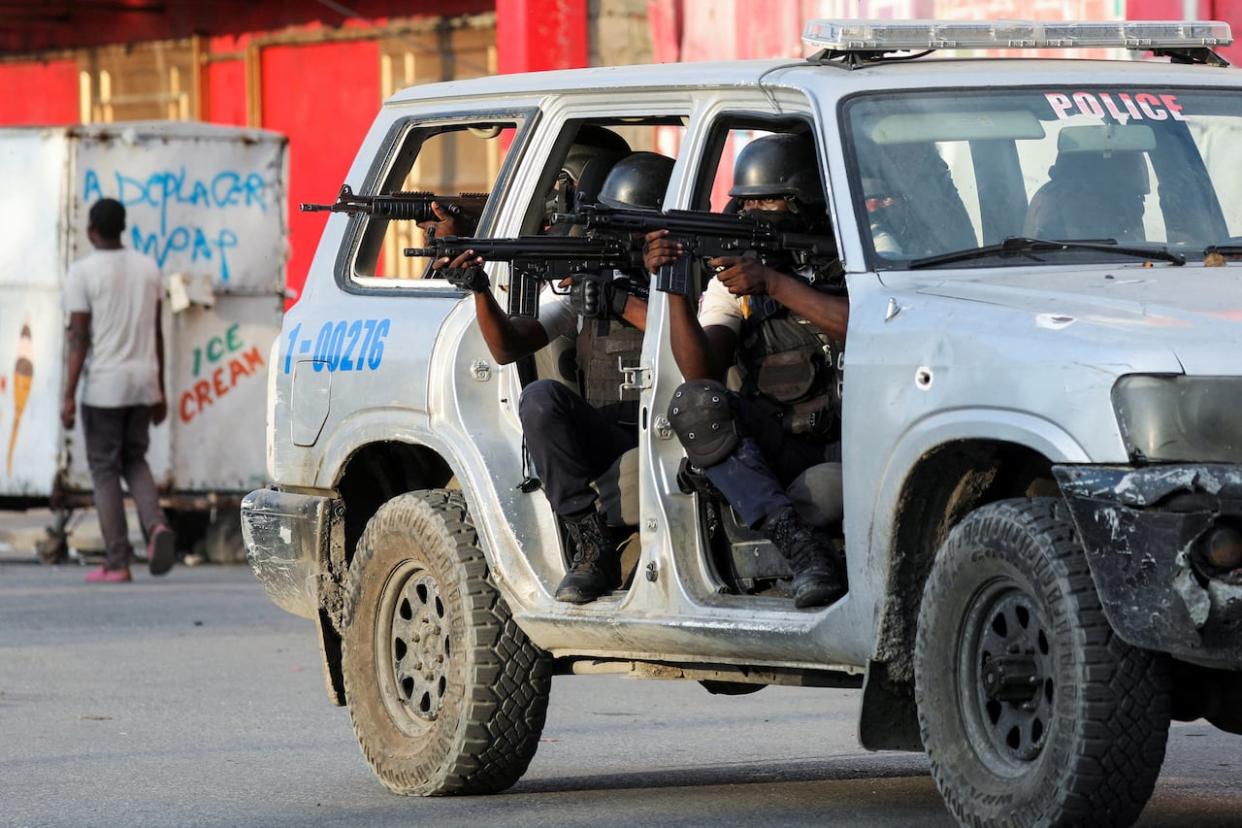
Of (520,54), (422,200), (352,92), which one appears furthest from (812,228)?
(352,92)

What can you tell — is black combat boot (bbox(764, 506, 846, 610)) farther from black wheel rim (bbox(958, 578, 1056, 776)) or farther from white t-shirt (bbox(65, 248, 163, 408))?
white t-shirt (bbox(65, 248, 163, 408))

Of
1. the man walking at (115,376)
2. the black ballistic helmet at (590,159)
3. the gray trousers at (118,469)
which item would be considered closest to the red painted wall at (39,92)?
the man walking at (115,376)

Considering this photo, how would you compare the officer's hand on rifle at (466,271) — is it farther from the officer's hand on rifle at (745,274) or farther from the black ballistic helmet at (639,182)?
the officer's hand on rifle at (745,274)

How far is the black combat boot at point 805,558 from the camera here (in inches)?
234

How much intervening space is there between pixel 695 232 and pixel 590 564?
39.3 inches

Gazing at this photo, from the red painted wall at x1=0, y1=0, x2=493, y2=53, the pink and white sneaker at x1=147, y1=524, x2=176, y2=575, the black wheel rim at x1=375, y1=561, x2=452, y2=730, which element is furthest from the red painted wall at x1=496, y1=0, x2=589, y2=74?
the black wheel rim at x1=375, y1=561, x2=452, y2=730

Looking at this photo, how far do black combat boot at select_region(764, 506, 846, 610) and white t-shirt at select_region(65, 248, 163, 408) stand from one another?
28.8 ft

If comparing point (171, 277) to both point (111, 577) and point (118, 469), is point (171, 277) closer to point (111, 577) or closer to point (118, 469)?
point (118, 469)

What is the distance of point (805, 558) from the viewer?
6.00 m

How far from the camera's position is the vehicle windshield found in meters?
5.98

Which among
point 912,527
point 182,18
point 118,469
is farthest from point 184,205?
point 912,527

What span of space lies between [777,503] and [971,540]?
0.76 metres

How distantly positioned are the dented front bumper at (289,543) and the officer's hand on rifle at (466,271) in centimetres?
124

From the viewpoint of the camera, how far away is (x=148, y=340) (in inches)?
567
